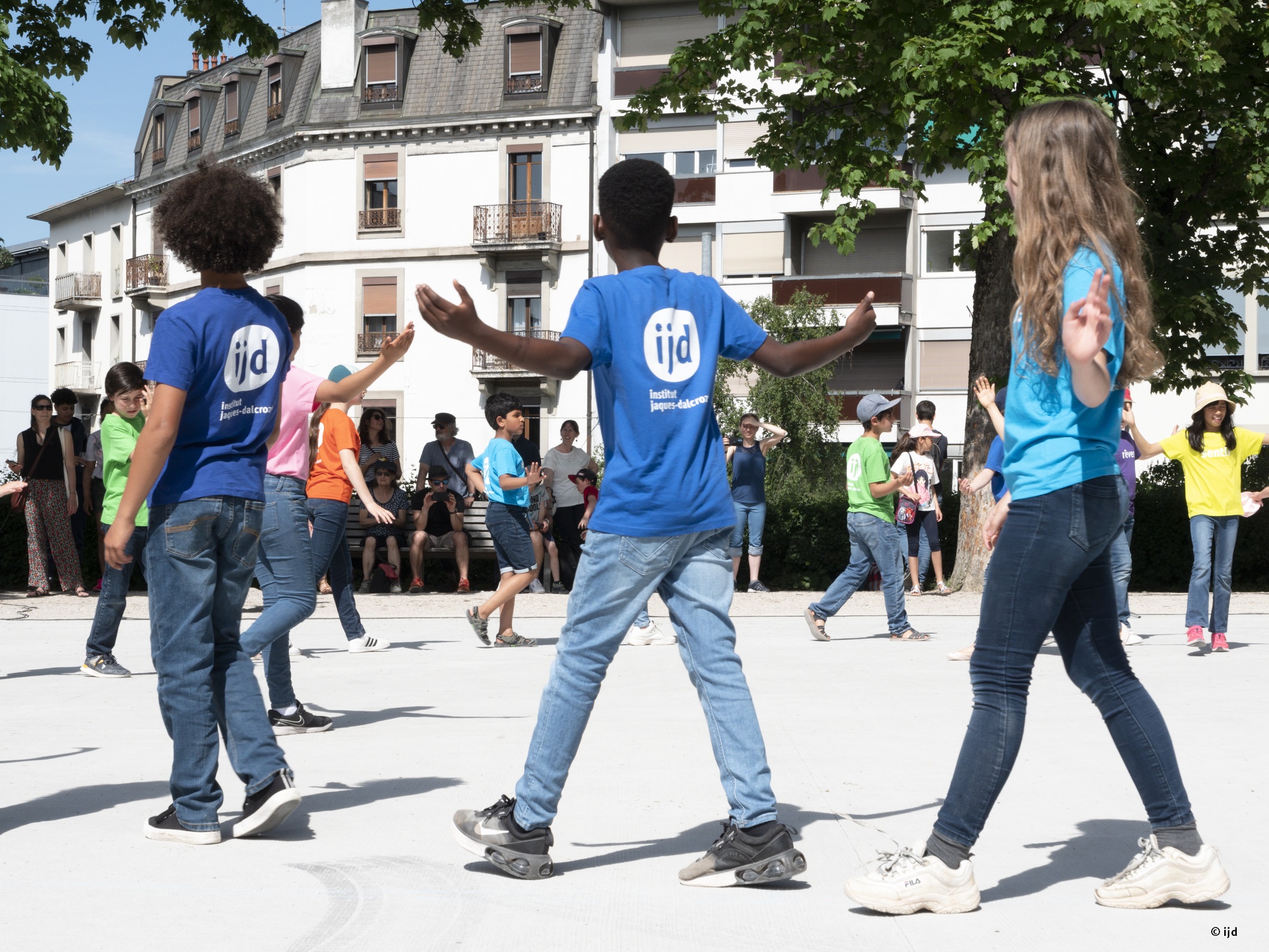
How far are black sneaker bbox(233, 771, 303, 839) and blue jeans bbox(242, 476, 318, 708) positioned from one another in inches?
75.6

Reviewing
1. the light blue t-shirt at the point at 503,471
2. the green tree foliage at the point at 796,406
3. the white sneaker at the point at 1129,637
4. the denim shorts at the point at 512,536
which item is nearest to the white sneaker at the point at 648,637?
the denim shorts at the point at 512,536

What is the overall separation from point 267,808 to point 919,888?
83.1 inches

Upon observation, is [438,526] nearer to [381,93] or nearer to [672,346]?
[672,346]

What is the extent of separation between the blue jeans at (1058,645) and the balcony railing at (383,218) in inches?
1620

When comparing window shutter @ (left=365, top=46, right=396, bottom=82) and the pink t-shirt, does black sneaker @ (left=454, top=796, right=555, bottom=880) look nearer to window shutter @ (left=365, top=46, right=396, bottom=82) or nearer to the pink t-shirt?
the pink t-shirt

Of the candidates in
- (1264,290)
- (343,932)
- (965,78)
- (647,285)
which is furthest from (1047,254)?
(1264,290)

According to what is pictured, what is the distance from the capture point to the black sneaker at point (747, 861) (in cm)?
411

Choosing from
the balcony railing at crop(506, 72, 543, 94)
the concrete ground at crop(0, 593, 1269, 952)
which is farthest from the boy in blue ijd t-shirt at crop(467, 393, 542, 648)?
the balcony railing at crop(506, 72, 543, 94)

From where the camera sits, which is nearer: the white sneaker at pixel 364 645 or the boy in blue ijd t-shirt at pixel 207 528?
the boy in blue ijd t-shirt at pixel 207 528

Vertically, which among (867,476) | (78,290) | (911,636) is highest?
(78,290)

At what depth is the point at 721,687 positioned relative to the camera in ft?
14.0

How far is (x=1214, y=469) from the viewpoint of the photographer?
1037cm

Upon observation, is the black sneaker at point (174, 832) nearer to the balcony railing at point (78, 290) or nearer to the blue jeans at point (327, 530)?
the blue jeans at point (327, 530)

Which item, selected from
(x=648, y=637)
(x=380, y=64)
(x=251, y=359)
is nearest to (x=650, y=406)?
(x=251, y=359)
